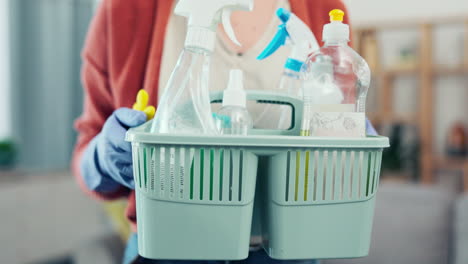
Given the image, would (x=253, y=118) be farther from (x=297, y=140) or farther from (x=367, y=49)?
(x=367, y=49)

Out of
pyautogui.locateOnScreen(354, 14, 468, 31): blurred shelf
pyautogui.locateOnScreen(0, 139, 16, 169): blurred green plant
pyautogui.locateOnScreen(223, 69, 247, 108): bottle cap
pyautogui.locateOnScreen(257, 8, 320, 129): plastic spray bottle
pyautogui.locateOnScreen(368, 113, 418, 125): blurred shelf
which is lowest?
pyautogui.locateOnScreen(0, 139, 16, 169): blurred green plant

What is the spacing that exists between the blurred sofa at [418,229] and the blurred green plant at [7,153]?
788 millimetres

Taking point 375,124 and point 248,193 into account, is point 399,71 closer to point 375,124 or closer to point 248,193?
point 375,124

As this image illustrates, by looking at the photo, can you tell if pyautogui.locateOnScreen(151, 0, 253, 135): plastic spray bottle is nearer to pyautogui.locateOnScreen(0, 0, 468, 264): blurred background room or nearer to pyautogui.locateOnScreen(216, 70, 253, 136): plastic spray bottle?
pyautogui.locateOnScreen(216, 70, 253, 136): plastic spray bottle

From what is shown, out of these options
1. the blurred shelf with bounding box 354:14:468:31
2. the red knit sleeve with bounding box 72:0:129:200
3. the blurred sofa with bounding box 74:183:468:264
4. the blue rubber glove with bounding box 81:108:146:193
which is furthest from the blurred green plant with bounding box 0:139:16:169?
the blurred shelf with bounding box 354:14:468:31

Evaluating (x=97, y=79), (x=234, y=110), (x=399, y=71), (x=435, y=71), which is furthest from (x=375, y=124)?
(x=234, y=110)

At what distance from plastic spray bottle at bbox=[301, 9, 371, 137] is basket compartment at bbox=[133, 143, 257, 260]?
9 centimetres

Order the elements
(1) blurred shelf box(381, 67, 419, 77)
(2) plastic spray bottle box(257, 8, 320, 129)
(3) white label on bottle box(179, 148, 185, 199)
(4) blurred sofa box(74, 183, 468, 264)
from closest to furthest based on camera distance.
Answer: (3) white label on bottle box(179, 148, 185, 199) < (2) plastic spray bottle box(257, 8, 320, 129) < (4) blurred sofa box(74, 183, 468, 264) < (1) blurred shelf box(381, 67, 419, 77)

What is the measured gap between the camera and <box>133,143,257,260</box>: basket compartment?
0.39 m

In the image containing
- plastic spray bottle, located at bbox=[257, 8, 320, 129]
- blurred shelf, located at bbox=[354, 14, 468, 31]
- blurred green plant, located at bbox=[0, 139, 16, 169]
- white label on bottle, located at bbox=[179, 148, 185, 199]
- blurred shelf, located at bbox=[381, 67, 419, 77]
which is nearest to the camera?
white label on bottle, located at bbox=[179, 148, 185, 199]

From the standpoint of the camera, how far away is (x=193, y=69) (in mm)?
458

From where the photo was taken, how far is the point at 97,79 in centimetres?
69

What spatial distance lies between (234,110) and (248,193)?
0.32 ft

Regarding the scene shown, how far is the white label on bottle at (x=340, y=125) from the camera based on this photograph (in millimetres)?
427
